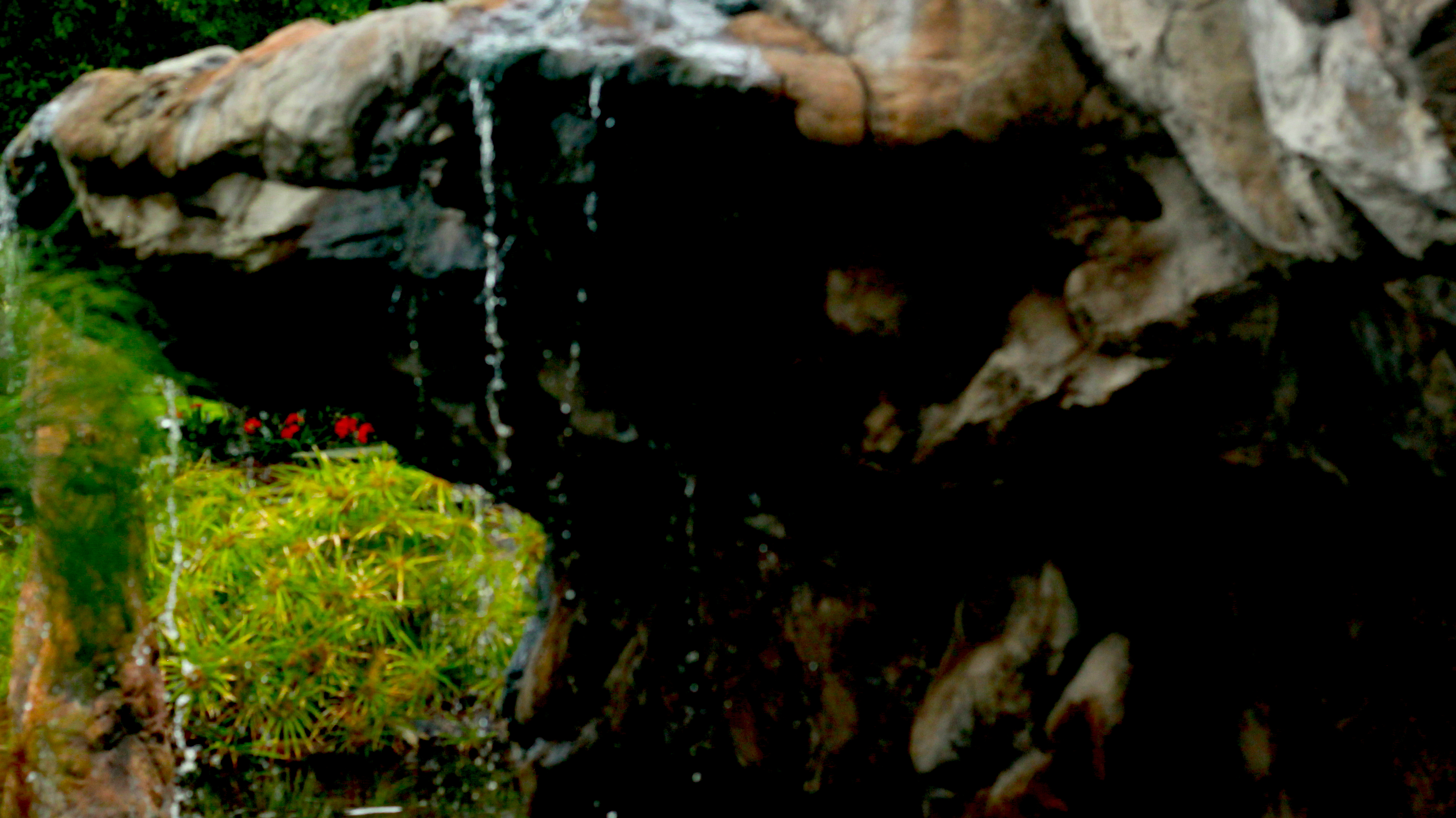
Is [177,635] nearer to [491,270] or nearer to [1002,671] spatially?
[491,270]

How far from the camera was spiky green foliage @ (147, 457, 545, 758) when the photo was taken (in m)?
6.53

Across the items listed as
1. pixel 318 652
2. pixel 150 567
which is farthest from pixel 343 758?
pixel 150 567

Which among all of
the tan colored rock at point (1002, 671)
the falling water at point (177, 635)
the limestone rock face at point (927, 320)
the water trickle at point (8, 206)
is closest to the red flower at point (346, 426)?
the falling water at point (177, 635)

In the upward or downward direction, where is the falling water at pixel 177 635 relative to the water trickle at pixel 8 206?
downward

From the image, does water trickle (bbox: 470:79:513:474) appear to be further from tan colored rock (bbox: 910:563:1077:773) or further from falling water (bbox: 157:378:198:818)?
falling water (bbox: 157:378:198:818)

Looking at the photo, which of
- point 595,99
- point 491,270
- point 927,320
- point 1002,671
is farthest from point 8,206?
point 1002,671

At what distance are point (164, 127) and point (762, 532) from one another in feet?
6.81

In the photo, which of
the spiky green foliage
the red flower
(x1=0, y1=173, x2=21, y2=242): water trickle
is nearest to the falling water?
the spiky green foliage

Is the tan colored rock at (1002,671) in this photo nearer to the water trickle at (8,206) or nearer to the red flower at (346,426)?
the water trickle at (8,206)

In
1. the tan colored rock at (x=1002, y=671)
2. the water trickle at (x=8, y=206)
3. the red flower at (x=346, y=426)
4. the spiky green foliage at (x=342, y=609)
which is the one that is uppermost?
the water trickle at (x=8, y=206)

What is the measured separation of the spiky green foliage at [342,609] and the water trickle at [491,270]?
8.60 ft

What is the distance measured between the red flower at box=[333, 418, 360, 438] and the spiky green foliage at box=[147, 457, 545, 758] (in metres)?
1.59

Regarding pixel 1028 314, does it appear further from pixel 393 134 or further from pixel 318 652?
pixel 318 652

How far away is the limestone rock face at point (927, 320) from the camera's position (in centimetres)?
289
